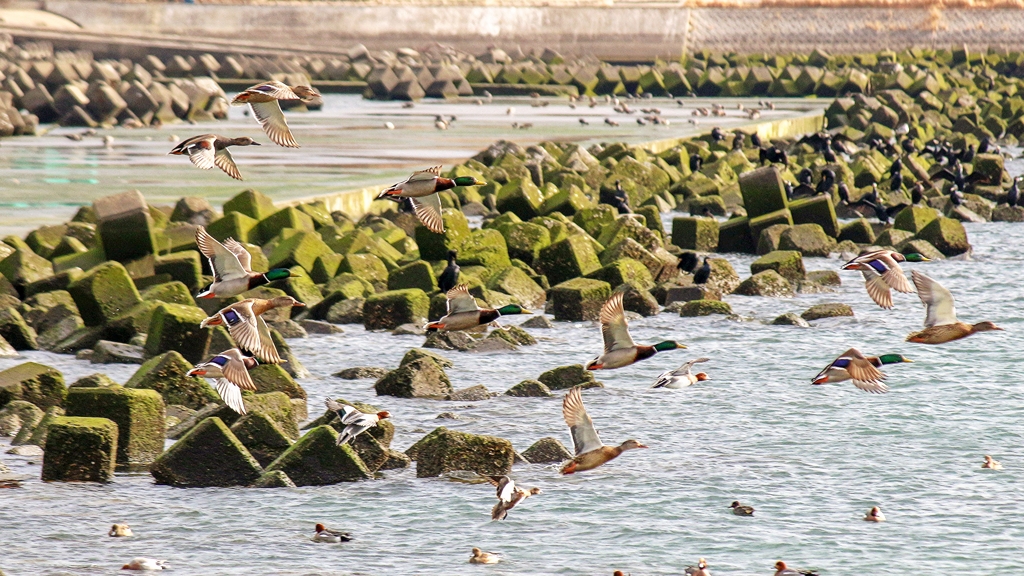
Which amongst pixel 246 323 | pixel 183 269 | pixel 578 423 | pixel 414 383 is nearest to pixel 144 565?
pixel 246 323

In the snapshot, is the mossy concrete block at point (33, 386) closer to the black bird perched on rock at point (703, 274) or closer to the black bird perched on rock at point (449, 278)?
the black bird perched on rock at point (449, 278)

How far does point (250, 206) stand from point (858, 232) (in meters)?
10.4

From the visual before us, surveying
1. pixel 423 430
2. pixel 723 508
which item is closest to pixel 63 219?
pixel 423 430

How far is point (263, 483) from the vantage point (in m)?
11.3

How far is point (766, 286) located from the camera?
802 inches

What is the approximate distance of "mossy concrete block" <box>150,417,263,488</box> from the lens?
1126 cm

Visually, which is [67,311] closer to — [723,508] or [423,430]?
[423,430]

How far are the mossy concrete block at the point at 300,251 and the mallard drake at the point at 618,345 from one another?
340 inches

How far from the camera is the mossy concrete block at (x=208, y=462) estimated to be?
11258mm

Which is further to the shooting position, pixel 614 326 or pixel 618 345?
pixel 614 326

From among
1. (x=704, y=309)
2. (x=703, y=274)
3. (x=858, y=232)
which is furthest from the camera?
(x=858, y=232)

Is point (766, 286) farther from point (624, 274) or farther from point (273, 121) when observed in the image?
point (273, 121)

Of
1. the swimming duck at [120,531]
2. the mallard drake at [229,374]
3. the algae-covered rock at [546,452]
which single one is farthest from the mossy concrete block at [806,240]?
the swimming duck at [120,531]

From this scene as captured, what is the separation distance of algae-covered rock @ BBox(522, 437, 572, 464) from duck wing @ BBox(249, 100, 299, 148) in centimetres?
339
